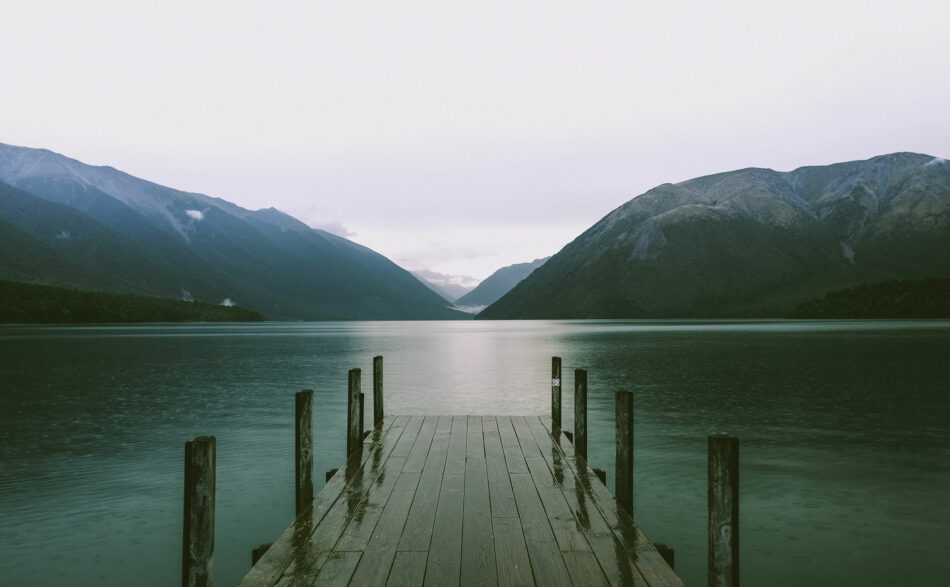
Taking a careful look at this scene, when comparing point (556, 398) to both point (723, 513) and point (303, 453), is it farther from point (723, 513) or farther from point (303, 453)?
point (723, 513)

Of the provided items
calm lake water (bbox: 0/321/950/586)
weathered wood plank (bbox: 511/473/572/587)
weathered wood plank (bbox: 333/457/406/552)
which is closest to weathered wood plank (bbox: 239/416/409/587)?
weathered wood plank (bbox: 333/457/406/552)

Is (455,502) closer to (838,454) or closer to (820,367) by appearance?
(838,454)

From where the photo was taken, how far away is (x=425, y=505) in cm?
895

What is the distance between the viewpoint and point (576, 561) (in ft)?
22.6

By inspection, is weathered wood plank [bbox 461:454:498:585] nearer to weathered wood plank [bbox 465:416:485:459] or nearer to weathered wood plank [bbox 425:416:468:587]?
weathered wood plank [bbox 425:416:468:587]

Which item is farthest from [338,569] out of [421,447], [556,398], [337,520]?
[556,398]

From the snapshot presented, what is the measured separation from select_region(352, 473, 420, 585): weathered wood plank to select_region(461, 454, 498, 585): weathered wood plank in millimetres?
758

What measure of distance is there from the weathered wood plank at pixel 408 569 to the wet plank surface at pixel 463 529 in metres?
0.01

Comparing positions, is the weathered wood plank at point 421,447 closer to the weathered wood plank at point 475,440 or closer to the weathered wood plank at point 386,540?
the weathered wood plank at point 475,440

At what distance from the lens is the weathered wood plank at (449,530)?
657 centimetres

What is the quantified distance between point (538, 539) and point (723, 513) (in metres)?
2.05

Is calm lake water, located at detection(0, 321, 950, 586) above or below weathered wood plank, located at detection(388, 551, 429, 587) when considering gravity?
below

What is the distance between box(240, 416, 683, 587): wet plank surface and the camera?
656 centimetres

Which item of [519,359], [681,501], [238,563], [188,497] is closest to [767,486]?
[681,501]
